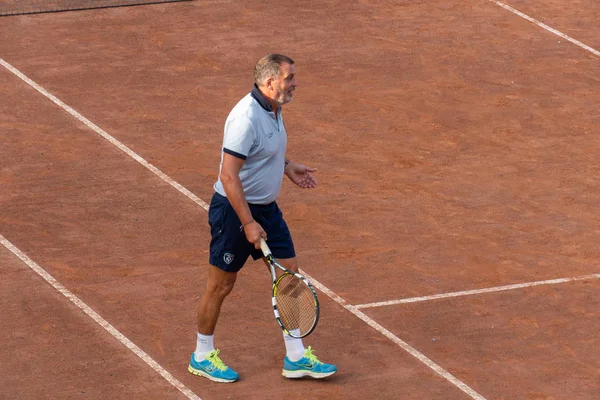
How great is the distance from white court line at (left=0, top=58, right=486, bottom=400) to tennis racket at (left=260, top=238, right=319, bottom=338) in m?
1.23

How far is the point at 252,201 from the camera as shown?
894cm

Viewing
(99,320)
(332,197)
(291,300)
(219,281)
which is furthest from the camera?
(332,197)

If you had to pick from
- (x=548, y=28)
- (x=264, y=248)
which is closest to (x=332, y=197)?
(x=264, y=248)

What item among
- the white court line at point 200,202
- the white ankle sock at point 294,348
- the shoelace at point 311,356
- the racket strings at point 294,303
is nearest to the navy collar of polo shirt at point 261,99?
the racket strings at point 294,303

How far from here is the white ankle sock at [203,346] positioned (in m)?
9.27

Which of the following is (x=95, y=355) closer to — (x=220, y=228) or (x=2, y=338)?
(x=2, y=338)

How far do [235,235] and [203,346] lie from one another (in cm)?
93

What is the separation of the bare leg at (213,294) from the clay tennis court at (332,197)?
0.48 metres

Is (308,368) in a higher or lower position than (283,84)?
lower

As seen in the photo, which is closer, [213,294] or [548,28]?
→ [213,294]

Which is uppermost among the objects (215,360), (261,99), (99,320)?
(261,99)

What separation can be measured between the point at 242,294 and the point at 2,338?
6.62 ft

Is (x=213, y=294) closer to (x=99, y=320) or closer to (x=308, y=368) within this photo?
(x=308, y=368)

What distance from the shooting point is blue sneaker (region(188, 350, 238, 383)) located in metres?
9.25
